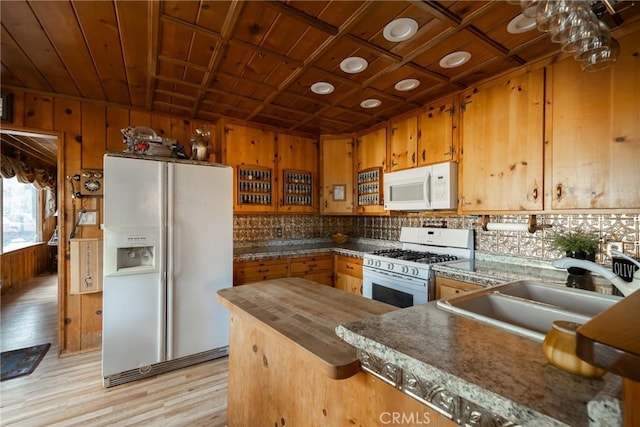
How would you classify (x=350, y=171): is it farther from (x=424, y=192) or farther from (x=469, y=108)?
(x=469, y=108)

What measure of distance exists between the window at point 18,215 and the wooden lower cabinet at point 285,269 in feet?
14.7

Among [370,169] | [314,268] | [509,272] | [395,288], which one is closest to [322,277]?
[314,268]

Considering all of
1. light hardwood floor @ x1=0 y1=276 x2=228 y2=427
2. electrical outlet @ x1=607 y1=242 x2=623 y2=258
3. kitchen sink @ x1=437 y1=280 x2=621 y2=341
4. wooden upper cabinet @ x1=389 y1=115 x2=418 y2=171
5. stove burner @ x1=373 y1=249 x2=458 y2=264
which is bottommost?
light hardwood floor @ x1=0 y1=276 x2=228 y2=427

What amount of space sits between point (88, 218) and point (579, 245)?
13.8 feet

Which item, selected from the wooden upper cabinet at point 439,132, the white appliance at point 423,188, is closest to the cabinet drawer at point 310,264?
the white appliance at point 423,188

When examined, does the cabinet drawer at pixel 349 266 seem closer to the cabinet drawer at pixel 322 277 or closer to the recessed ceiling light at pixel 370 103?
the cabinet drawer at pixel 322 277

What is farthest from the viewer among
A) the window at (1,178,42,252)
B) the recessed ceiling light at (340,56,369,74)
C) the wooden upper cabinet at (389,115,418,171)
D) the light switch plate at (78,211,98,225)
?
the window at (1,178,42,252)

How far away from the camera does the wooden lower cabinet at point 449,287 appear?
2.19m

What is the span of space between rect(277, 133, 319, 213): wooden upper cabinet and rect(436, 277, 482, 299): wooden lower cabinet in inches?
77.3

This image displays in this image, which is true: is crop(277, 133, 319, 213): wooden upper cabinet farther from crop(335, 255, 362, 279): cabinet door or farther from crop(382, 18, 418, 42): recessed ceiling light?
crop(382, 18, 418, 42): recessed ceiling light

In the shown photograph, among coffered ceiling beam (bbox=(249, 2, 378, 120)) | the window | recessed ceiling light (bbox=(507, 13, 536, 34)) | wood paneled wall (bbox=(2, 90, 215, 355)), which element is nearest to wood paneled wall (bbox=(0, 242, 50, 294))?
the window

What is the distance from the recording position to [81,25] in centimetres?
169

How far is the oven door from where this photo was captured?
2424 millimetres

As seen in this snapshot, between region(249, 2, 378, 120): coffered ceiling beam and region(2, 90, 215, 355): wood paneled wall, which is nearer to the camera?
region(249, 2, 378, 120): coffered ceiling beam
